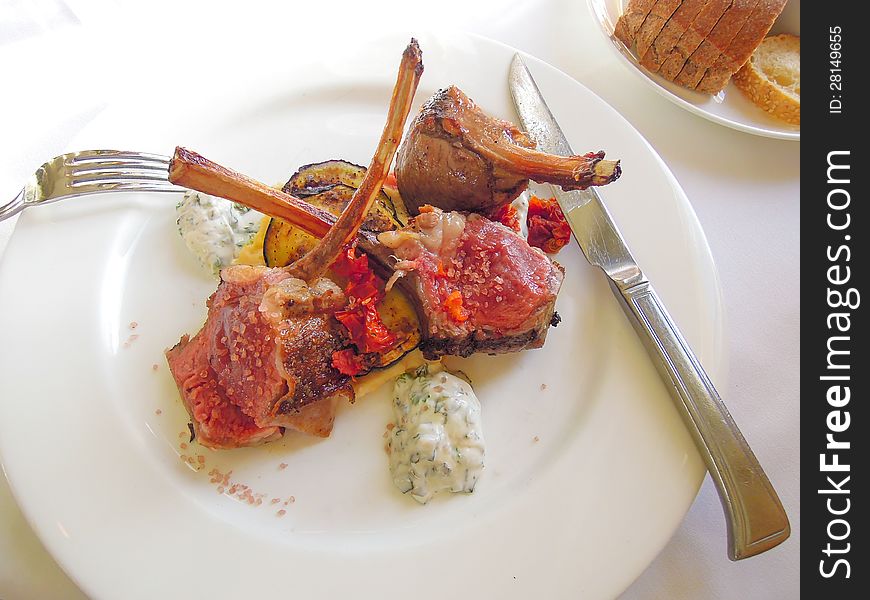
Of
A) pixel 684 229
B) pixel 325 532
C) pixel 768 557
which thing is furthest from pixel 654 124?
pixel 325 532

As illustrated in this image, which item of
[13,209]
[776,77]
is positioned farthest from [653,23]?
[13,209]

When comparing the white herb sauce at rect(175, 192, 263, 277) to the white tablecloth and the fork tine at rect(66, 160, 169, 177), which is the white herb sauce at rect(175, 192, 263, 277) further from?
the white tablecloth

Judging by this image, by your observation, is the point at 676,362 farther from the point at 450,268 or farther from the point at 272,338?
the point at 272,338

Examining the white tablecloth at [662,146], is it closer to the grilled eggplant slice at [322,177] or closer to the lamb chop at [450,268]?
the grilled eggplant slice at [322,177]

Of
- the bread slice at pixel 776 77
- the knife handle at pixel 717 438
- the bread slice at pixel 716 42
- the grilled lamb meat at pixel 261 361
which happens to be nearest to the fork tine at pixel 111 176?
the grilled lamb meat at pixel 261 361
